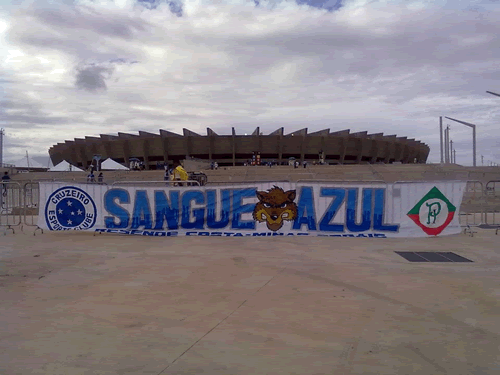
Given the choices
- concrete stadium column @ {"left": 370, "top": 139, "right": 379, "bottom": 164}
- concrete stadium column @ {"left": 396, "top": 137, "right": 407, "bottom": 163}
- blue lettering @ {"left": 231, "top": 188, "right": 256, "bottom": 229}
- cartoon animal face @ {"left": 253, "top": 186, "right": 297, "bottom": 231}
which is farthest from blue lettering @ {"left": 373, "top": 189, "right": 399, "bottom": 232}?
concrete stadium column @ {"left": 396, "top": 137, "right": 407, "bottom": 163}

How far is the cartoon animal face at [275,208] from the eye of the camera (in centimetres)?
1338

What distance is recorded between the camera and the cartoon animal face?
43.9 feet

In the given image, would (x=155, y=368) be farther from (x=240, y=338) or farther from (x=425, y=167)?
(x=425, y=167)

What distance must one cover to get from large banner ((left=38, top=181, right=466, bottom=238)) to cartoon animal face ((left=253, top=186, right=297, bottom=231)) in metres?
0.03

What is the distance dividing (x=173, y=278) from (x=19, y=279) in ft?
8.72

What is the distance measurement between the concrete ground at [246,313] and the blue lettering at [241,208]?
2.83m

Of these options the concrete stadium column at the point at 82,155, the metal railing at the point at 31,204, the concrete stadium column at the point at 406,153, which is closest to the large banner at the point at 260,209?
the metal railing at the point at 31,204

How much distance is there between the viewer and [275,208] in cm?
1343

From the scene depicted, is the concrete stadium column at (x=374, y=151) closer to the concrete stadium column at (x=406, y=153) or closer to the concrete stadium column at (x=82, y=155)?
the concrete stadium column at (x=406, y=153)

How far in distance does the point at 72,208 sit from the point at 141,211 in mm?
2077

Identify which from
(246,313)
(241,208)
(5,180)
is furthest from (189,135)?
(246,313)

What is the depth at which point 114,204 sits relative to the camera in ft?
45.1

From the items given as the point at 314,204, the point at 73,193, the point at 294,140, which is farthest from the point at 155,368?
the point at 294,140

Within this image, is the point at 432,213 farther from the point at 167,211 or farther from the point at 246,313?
the point at 246,313
